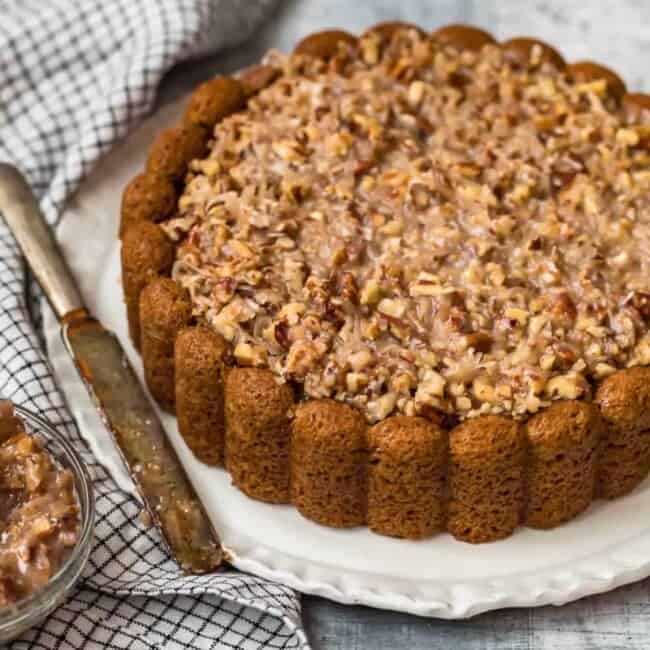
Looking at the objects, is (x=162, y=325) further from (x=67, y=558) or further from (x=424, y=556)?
(x=424, y=556)

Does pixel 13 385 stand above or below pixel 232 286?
below

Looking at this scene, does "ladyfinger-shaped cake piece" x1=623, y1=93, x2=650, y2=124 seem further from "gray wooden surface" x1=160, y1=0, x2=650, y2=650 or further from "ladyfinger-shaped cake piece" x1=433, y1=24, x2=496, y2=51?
"gray wooden surface" x1=160, y1=0, x2=650, y2=650

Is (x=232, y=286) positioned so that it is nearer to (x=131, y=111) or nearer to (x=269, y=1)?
(x=131, y=111)

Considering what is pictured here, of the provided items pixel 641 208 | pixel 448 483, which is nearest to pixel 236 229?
pixel 448 483

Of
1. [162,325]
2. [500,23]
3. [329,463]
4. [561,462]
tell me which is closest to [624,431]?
[561,462]

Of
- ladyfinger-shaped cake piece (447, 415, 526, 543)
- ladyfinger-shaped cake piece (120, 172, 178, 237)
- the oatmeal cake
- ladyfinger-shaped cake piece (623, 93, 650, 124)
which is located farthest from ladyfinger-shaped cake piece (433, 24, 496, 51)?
ladyfinger-shaped cake piece (447, 415, 526, 543)

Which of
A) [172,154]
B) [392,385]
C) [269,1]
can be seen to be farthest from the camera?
[269,1]

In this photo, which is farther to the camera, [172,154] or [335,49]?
[335,49]

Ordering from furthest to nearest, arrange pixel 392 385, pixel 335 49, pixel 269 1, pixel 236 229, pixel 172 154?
1. pixel 269 1
2. pixel 335 49
3. pixel 172 154
4. pixel 236 229
5. pixel 392 385
